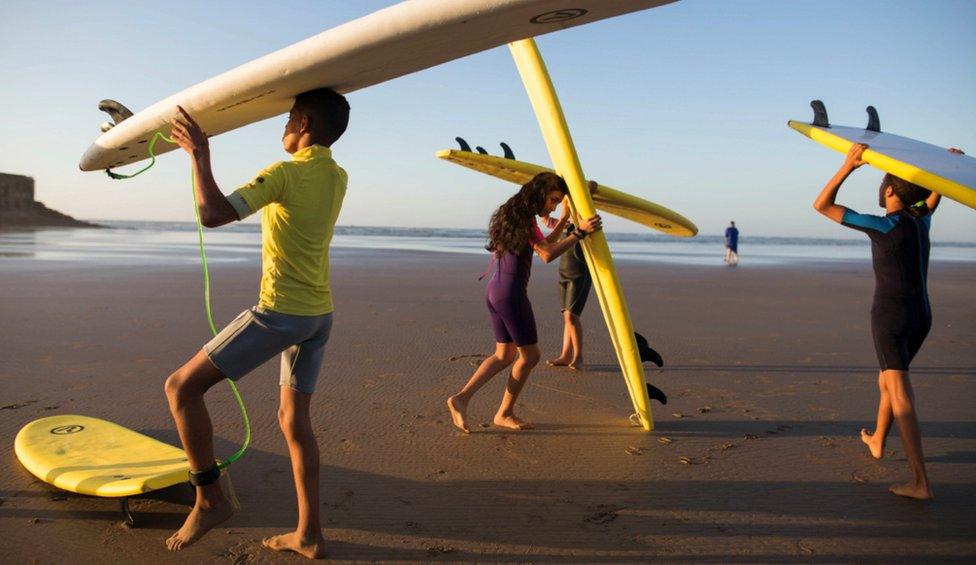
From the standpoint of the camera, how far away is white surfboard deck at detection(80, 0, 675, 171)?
2.50 m

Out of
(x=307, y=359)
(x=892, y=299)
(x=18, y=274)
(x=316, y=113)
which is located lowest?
(x=18, y=274)

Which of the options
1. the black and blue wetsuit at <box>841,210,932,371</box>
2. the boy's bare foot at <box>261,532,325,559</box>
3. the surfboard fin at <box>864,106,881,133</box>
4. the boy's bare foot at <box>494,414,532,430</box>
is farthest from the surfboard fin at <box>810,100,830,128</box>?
the boy's bare foot at <box>261,532,325,559</box>

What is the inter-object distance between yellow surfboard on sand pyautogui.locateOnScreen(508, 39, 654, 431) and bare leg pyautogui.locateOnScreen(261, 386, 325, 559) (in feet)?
7.78

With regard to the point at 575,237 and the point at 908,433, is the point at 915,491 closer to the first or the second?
the point at 908,433

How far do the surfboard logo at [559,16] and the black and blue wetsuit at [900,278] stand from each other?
2.00 meters

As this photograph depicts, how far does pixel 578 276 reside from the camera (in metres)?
6.45

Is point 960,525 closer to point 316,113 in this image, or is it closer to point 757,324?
point 316,113

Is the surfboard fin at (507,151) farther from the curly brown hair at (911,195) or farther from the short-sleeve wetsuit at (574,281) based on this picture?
the curly brown hair at (911,195)

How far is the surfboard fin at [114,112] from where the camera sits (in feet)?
11.2

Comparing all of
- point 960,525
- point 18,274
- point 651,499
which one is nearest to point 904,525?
point 960,525

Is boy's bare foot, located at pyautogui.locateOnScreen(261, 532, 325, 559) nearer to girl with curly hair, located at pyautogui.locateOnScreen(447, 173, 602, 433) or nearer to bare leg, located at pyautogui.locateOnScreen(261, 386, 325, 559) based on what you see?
bare leg, located at pyautogui.locateOnScreen(261, 386, 325, 559)

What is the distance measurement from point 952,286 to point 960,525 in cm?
1591

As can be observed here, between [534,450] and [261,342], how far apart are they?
207cm

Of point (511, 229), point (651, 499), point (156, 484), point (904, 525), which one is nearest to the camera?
point (156, 484)
